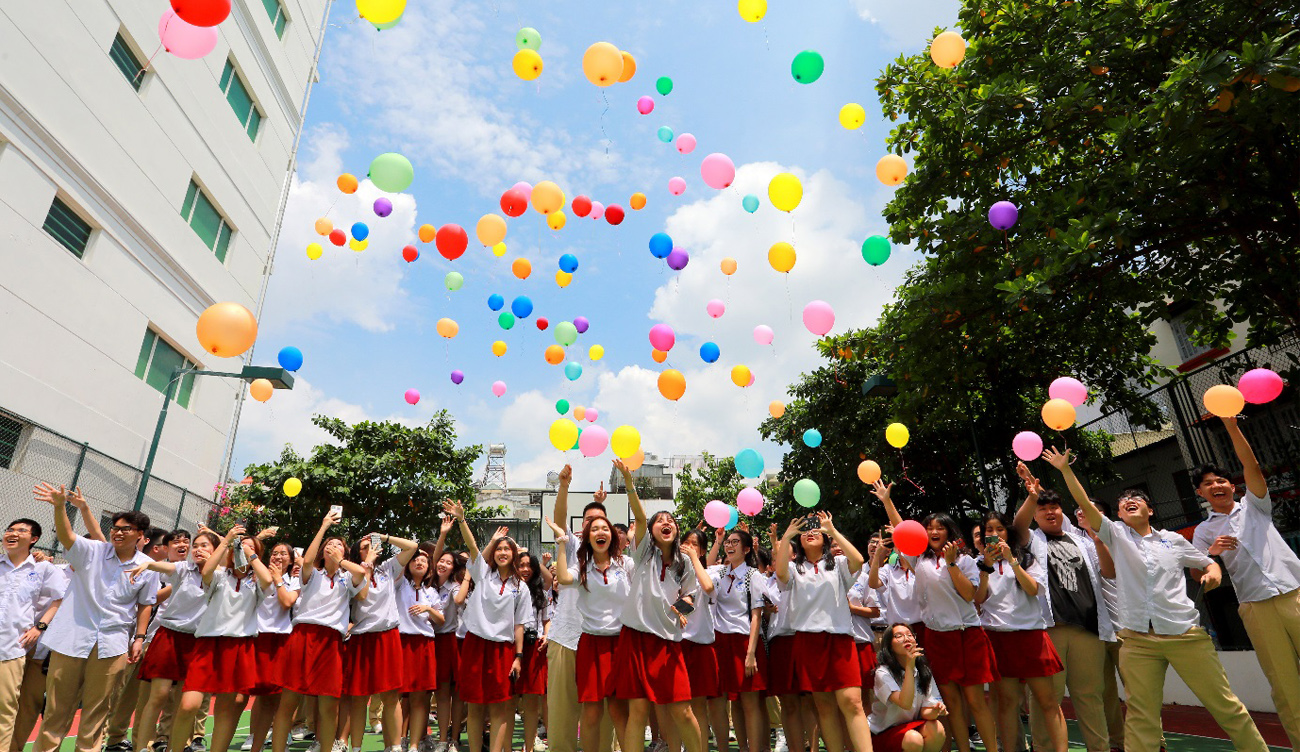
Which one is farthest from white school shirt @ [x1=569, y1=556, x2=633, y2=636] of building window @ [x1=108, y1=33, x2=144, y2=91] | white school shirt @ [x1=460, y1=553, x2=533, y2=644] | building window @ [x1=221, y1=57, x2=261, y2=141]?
building window @ [x1=221, y1=57, x2=261, y2=141]

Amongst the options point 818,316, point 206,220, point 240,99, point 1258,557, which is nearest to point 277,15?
point 240,99

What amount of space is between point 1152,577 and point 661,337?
216 inches

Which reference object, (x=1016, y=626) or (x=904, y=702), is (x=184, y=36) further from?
(x=1016, y=626)

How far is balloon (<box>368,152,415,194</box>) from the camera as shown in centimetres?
680

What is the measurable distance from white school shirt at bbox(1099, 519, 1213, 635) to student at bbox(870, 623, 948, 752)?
3.75ft

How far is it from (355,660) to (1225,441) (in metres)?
11.2

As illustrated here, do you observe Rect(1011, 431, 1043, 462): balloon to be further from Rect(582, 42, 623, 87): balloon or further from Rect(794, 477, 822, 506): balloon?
Rect(582, 42, 623, 87): balloon

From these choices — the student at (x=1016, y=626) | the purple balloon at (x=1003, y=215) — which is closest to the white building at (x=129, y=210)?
the student at (x=1016, y=626)

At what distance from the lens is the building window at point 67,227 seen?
31.6 ft

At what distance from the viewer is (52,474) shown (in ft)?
26.6

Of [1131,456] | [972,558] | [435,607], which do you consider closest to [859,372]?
[1131,456]

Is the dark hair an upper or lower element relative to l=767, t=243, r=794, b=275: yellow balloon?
lower

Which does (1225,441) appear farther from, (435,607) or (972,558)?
(435,607)

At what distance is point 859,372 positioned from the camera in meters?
14.3
